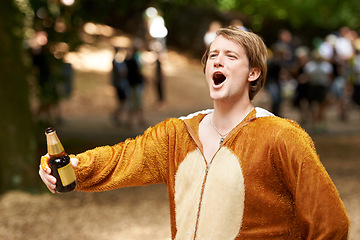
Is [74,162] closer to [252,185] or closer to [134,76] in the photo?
[252,185]

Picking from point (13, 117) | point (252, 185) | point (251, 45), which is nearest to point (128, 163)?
point (252, 185)

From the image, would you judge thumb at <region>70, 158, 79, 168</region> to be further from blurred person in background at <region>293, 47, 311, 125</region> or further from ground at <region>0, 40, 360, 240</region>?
blurred person in background at <region>293, 47, 311, 125</region>

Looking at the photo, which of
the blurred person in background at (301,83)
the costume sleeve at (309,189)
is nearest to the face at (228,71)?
the costume sleeve at (309,189)

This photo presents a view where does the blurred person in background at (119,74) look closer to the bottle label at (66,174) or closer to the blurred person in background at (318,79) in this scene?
the blurred person in background at (318,79)

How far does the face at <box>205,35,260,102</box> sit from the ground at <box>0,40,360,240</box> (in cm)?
425

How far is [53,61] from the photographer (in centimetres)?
975

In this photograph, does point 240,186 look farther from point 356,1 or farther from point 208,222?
point 356,1

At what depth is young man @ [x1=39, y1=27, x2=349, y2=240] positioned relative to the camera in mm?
2242

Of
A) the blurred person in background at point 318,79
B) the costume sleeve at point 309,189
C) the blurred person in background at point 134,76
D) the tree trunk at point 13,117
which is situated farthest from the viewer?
the blurred person in background at point 134,76

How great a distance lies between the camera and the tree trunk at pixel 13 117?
7.71 metres

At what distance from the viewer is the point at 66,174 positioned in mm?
2436

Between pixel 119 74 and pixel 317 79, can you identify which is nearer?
pixel 317 79

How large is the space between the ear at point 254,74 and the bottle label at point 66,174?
0.89 m

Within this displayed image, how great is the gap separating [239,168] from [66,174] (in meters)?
0.74
